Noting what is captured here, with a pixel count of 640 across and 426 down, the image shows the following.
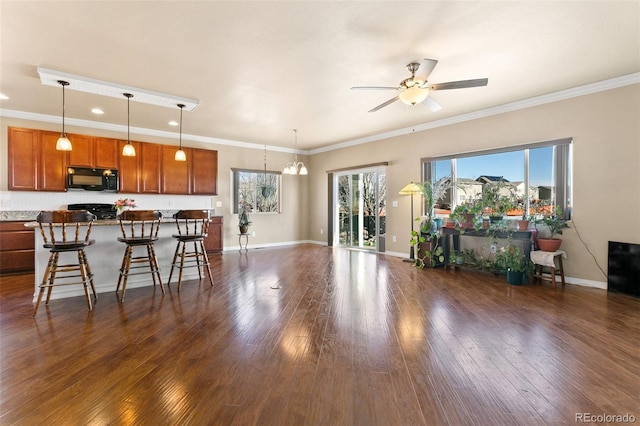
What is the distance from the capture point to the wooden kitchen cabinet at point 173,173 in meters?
6.53

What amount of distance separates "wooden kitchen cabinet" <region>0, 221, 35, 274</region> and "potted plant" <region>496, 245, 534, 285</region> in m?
7.68

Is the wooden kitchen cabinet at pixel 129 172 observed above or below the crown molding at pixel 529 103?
below

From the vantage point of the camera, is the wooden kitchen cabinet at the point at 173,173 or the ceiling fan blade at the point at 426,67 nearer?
the ceiling fan blade at the point at 426,67

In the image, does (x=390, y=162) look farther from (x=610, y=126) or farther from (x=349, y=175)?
(x=610, y=126)

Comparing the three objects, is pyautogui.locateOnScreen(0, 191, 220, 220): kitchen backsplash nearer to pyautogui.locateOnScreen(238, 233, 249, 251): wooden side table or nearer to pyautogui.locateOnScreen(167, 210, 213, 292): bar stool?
pyautogui.locateOnScreen(238, 233, 249, 251): wooden side table

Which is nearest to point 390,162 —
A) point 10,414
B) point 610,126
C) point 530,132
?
point 530,132

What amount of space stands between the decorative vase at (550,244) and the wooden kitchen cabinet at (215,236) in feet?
20.4

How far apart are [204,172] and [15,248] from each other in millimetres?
3509

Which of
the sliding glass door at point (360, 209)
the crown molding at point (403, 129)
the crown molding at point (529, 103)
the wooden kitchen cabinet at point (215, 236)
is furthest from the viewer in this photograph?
the sliding glass door at point (360, 209)

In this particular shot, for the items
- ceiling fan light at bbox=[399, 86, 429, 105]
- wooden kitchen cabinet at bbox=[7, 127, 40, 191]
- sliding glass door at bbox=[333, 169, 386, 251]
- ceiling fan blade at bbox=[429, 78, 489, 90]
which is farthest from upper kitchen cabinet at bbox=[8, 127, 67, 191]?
ceiling fan blade at bbox=[429, 78, 489, 90]

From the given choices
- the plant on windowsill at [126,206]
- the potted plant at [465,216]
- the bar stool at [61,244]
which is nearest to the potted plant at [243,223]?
the plant on windowsill at [126,206]

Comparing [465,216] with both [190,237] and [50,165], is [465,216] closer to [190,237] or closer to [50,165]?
[190,237]

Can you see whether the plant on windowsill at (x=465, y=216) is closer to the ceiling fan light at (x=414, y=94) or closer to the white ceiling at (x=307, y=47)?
the white ceiling at (x=307, y=47)

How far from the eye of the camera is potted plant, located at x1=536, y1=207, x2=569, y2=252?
4164mm
